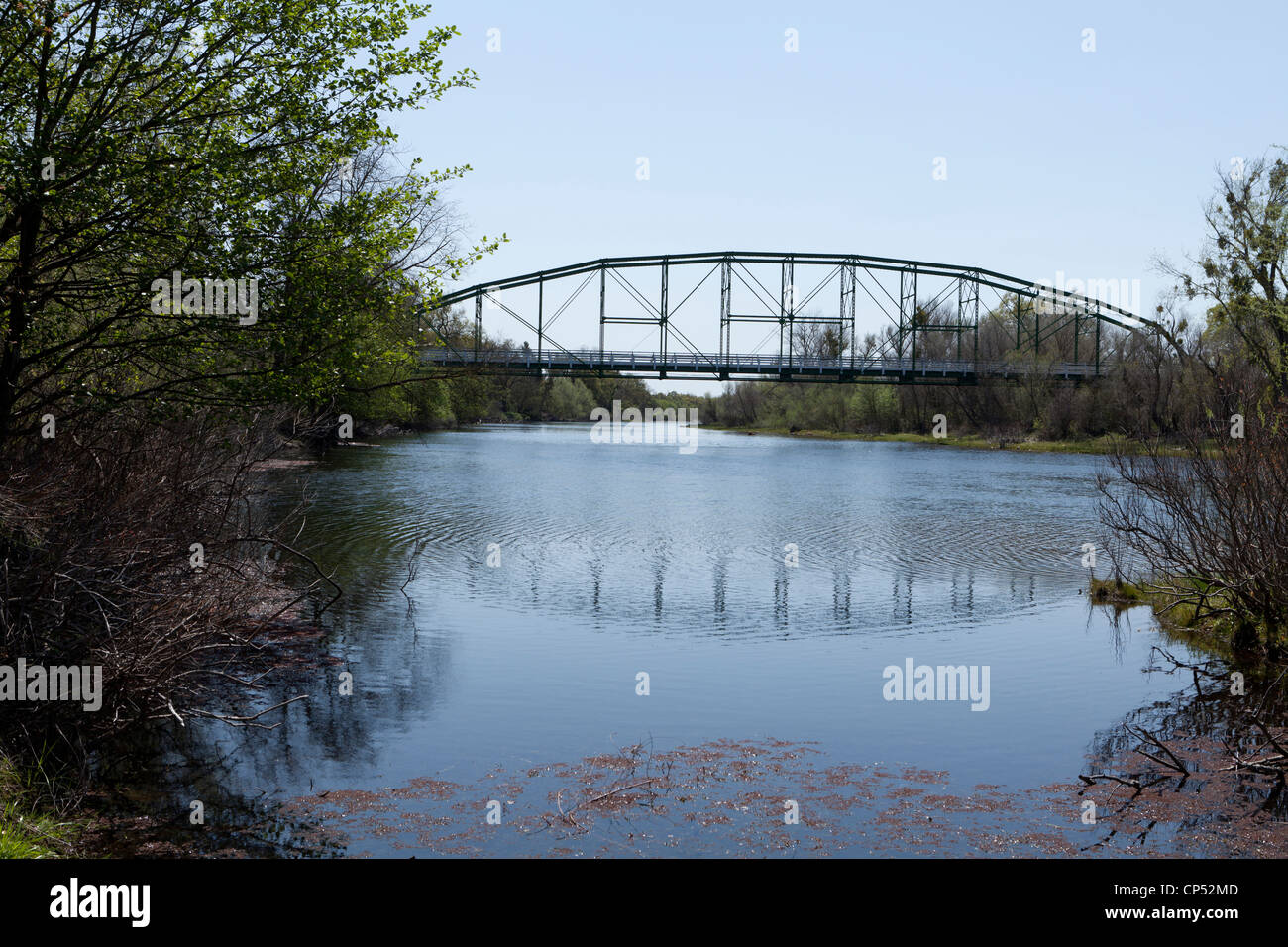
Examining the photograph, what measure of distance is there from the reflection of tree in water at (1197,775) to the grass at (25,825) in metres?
7.64

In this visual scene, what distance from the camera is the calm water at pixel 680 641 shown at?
10758 millimetres

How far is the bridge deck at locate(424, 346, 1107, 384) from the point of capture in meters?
89.7

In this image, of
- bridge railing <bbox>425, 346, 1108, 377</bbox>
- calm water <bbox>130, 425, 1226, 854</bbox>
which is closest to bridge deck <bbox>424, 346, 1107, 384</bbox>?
bridge railing <bbox>425, 346, 1108, 377</bbox>

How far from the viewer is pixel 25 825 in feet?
24.5

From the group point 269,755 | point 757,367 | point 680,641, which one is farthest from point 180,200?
point 757,367

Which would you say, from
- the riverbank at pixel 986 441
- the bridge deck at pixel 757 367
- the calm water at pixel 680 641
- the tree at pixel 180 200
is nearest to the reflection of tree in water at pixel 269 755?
the calm water at pixel 680 641

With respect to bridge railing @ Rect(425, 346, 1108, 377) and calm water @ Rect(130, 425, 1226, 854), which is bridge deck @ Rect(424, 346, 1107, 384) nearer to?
bridge railing @ Rect(425, 346, 1108, 377)

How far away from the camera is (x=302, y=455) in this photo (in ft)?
165

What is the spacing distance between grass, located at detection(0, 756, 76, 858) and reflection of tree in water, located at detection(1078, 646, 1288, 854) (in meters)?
7.64

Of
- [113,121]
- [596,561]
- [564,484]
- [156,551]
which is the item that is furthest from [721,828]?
[564,484]

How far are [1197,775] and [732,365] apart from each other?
82.0 m
